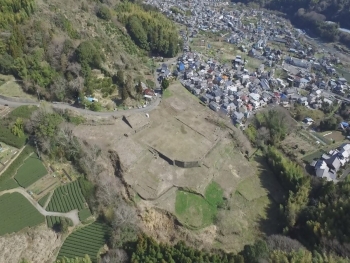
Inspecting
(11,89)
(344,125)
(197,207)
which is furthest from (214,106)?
(11,89)

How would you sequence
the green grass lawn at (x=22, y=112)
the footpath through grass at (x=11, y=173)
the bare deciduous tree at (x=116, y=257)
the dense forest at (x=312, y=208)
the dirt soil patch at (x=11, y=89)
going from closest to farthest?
the bare deciduous tree at (x=116, y=257) < the dense forest at (x=312, y=208) < the footpath through grass at (x=11, y=173) < the green grass lawn at (x=22, y=112) < the dirt soil patch at (x=11, y=89)

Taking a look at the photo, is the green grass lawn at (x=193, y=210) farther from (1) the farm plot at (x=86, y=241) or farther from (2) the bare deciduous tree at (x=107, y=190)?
(1) the farm plot at (x=86, y=241)

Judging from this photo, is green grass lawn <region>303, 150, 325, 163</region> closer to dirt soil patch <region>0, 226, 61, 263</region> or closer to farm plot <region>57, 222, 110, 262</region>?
farm plot <region>57, 222, 110, 262</region>

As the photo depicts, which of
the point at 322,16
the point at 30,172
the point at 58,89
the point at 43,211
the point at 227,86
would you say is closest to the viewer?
the point at 43,211

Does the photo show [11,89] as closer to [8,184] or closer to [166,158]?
[8,184]

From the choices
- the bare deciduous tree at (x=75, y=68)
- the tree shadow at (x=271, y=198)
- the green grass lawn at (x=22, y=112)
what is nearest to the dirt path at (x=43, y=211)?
the green grass lawn at (x=22, y=112)

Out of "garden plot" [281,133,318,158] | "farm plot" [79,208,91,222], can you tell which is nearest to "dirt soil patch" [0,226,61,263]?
"farm plot" [79,208,91,222]
